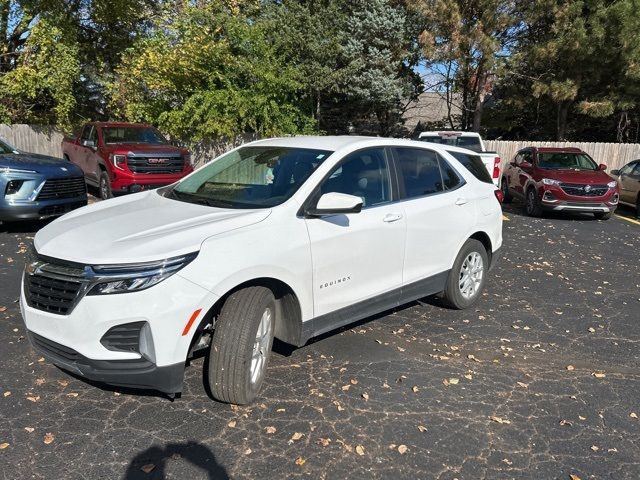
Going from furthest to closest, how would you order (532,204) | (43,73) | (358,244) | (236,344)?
(43,73), (532,204), (358,244), (236,344)

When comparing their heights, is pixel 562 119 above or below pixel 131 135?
above

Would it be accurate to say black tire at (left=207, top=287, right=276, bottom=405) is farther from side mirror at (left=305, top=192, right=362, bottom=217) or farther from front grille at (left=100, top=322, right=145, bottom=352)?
side mirror at (left=305, top=192, right=362, bottom=217)

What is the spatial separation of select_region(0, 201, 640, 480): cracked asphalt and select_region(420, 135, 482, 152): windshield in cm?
885

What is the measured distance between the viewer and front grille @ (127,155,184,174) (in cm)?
1130

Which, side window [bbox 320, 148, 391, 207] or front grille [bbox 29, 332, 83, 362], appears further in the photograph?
side window [bbox 320, 148, 391, 207]

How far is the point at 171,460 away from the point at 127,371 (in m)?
0.56

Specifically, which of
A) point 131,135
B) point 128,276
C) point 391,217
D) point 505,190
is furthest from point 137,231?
point 505,190

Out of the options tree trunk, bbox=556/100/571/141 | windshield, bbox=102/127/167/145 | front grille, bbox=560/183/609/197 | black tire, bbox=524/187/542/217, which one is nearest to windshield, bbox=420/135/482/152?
black tire, bbox=524/187/542/217

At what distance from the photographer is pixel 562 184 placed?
12188 millimetres

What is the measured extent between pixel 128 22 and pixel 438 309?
21.4 m

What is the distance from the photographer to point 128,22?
2256 centimetres

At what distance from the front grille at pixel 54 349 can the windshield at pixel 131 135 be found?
31.5 ft

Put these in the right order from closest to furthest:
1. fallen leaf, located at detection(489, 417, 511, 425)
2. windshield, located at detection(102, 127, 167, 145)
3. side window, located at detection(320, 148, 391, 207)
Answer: fallen leaf, located at detection(489, 417, 511, 425), side window, located at detection(320, 148, 391, 207), windshield, located at detection(102, 127, 167, 145)

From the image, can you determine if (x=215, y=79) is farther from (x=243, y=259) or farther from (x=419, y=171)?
(x=243, y=259)
